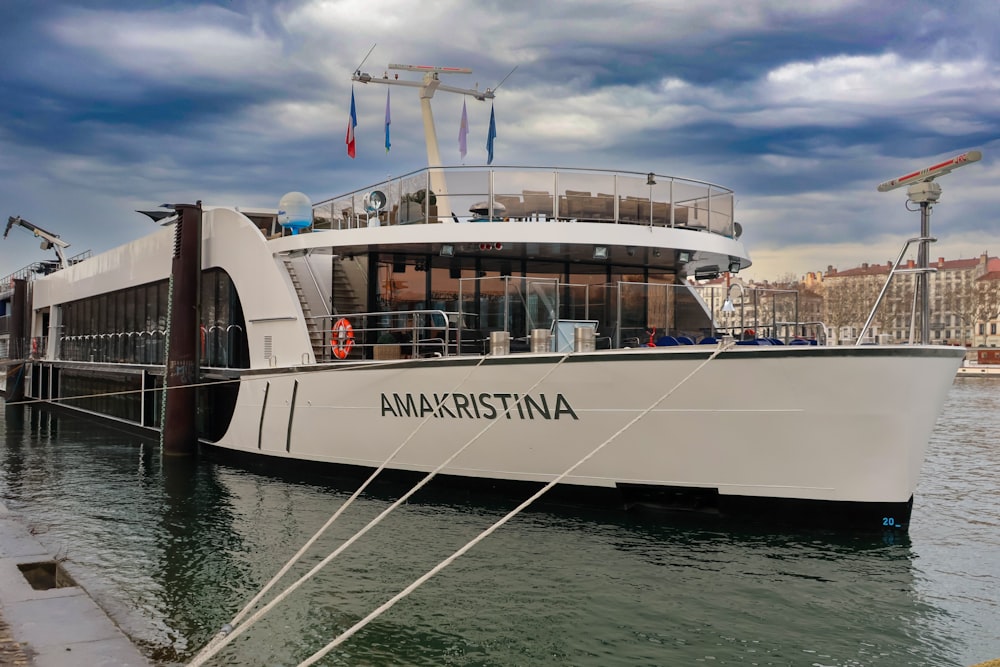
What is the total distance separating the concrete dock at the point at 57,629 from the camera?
16.3 feet

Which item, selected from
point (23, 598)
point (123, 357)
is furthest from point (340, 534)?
point (123, 357)

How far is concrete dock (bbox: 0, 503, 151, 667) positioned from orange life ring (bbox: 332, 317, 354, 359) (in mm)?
6123

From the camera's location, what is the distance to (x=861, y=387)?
8.84 m

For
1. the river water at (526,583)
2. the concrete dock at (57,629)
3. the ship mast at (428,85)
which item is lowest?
the river water at (526,583)

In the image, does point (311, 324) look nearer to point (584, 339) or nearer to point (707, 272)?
point (584, 339)

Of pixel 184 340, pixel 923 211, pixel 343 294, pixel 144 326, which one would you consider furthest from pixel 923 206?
→ pixel 144 326

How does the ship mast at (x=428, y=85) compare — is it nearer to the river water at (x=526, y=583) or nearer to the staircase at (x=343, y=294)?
the staircase at (x=343, y=294)

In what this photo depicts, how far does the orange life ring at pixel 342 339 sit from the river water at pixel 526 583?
200cm

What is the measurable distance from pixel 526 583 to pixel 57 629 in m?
4.04

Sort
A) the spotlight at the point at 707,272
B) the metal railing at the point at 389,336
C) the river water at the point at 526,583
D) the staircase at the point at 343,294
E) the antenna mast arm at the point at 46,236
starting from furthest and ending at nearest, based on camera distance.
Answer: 1. the antenna mast arm at the point at 46,236
2. the spotlight at the point at 707,272
3. the staircase at the point at 343,294
4. the metal railing at the point at 389,336
5. the river water at the point at 526,583

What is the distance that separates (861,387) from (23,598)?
25.3ft

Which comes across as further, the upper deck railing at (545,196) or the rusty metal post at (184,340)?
the rusty metal post at (184,340)

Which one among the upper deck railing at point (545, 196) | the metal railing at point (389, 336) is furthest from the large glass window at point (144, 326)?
the upper deck railing at point (545, 196)

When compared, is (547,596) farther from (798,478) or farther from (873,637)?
(798,478)
